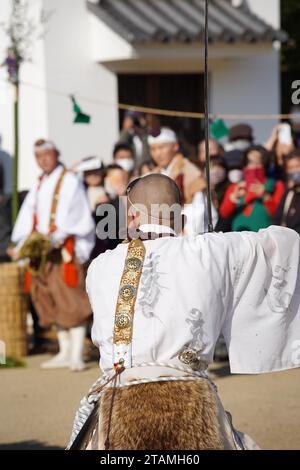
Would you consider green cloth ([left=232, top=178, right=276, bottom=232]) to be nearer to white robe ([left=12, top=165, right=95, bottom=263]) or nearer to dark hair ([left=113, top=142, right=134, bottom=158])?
white robe ([left=12, top=165, right=95, bottom=263])

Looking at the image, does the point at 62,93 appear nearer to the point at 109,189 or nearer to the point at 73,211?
the point at 109,189

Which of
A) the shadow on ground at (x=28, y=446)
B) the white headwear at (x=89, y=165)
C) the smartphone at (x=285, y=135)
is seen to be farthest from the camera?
the smartphone at (x=285, y=135)

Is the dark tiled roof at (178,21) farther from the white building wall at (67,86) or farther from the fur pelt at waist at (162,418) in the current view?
the fur pelt at waist at (162,418)

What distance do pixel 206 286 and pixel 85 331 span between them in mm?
4716

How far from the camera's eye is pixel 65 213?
813 centimetres

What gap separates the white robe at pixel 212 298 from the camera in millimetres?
3580

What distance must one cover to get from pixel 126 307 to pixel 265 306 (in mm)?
553

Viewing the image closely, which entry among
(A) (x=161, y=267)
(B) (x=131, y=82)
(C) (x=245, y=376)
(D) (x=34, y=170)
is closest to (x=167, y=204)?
(A) (x=161, y=267)

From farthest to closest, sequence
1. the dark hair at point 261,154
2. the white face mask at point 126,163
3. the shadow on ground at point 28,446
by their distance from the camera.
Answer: the white face mask at point 126,163, the dark hair at point 261,154, the shadow on ground at point 28,446

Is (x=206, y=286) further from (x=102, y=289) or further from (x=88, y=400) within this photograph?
(x=88, y=400)

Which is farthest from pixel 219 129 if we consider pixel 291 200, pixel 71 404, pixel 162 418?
pixel 162 418

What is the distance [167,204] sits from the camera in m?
3.72

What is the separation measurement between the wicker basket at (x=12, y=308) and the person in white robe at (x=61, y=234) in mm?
172

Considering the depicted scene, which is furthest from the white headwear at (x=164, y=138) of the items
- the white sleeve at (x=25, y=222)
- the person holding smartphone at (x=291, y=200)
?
the white sleeve at (x=25, y=222)
